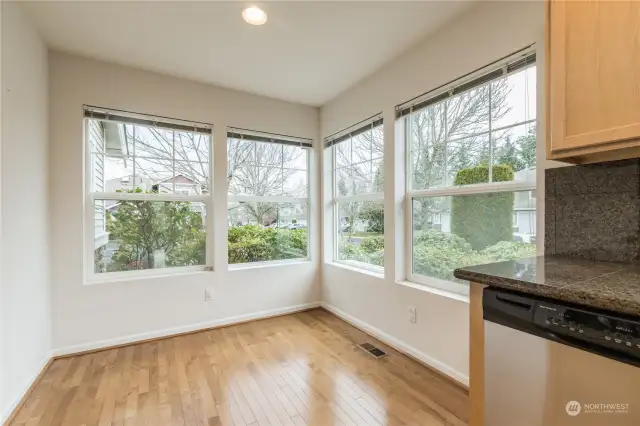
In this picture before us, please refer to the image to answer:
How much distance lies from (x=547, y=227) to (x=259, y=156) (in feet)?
8.84

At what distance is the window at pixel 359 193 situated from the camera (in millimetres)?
2883

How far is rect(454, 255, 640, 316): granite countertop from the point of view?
83cm

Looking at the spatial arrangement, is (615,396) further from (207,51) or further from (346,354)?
(207,51)

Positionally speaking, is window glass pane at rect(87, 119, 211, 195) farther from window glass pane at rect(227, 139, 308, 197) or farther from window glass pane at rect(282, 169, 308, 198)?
window glass pane at rect(282, 169, 308, 198)

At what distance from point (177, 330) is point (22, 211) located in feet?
5.17

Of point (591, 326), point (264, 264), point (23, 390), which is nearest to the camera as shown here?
point (591, 326)

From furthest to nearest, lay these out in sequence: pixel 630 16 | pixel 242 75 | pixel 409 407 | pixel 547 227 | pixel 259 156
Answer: pixel 259 156
pixel 242 75
pixel 409 407
pixel 547 227
pixel 630 16

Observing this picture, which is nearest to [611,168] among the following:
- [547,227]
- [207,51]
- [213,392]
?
[547,227]

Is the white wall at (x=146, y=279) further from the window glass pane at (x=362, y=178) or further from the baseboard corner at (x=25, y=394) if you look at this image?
the window glass pane at (x=362, y=178)

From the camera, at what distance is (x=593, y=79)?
115 centimetres

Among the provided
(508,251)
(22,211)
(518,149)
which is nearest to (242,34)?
(22,211)

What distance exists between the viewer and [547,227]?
62.0 inches

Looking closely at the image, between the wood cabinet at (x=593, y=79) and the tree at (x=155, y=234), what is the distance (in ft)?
9.55

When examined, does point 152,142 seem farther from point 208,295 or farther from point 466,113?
point 466,113
